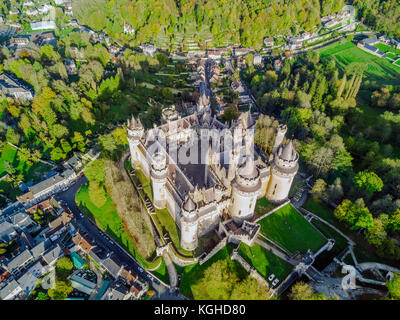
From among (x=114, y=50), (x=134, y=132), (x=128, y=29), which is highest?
(x=128, y=29)

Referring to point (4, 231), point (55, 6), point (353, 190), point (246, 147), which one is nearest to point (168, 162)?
point (246, 147)

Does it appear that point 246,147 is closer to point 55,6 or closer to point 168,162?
point 168,162

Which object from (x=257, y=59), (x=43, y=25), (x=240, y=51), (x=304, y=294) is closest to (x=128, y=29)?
(x=43, y=25)

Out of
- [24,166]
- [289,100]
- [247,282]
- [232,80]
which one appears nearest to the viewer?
[247,282]

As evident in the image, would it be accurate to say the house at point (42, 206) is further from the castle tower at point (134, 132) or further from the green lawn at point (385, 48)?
the green lawn at point (385, 48)

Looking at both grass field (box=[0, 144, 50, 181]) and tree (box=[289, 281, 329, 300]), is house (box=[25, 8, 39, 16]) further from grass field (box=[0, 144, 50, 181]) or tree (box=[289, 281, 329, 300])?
tree (box=[289, 281, 329, 300])

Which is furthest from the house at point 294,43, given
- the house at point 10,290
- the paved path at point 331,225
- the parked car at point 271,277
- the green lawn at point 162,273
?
the house at point 10,290

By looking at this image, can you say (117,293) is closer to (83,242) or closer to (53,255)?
(83,242)
